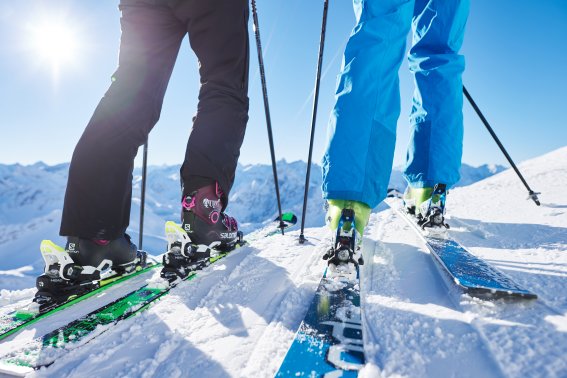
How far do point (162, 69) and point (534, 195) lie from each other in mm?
3707

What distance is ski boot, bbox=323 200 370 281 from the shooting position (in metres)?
1.34

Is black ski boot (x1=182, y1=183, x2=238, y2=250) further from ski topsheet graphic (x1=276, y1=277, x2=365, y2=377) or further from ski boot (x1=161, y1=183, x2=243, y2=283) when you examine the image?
ski topsheet graphic (x1=276, y1=277, x2=365, y2=377)

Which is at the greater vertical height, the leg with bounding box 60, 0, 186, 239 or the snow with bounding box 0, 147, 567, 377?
the leg with bounding box 60, 0, 186, 239

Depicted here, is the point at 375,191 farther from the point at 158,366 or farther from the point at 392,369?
the point at 158,366

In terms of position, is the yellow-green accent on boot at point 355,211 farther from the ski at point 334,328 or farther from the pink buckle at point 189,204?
the pink buckle at point 189,204

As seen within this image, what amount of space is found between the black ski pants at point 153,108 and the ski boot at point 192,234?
10cm

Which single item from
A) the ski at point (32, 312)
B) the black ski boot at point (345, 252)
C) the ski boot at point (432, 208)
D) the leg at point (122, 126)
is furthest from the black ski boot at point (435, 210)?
the ski at point (32, 312)

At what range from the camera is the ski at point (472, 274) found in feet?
3.51

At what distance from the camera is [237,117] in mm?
1697

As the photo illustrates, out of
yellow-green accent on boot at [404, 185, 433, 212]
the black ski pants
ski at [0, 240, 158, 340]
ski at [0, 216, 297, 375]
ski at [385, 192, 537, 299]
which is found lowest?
ski at [0, 240, 158, 340]

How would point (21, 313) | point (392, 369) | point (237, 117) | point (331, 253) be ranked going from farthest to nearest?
point (237, 117) < point (331, 253) < point (21, 313) < point (392, 369)

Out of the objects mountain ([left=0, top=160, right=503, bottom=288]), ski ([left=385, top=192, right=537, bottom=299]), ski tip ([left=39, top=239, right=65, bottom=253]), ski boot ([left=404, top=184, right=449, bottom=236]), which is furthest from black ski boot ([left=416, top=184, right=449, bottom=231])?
mountain ([left=0, top=160, right=503, bottom=288])

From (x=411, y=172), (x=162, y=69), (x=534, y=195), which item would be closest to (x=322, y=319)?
(x=162, y=69)

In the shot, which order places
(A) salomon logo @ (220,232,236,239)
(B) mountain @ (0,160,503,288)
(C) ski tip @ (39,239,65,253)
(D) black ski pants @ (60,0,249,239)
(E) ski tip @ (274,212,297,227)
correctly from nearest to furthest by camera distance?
(C) ski tip @ (39,239,65,253), (D) black ski pants @ (60,0,249,239), (A) salomon logo @ (220,232,236,239), (E) ski tip @ (274,212,297,227), (B) mountain @ (0,160,503,288)
